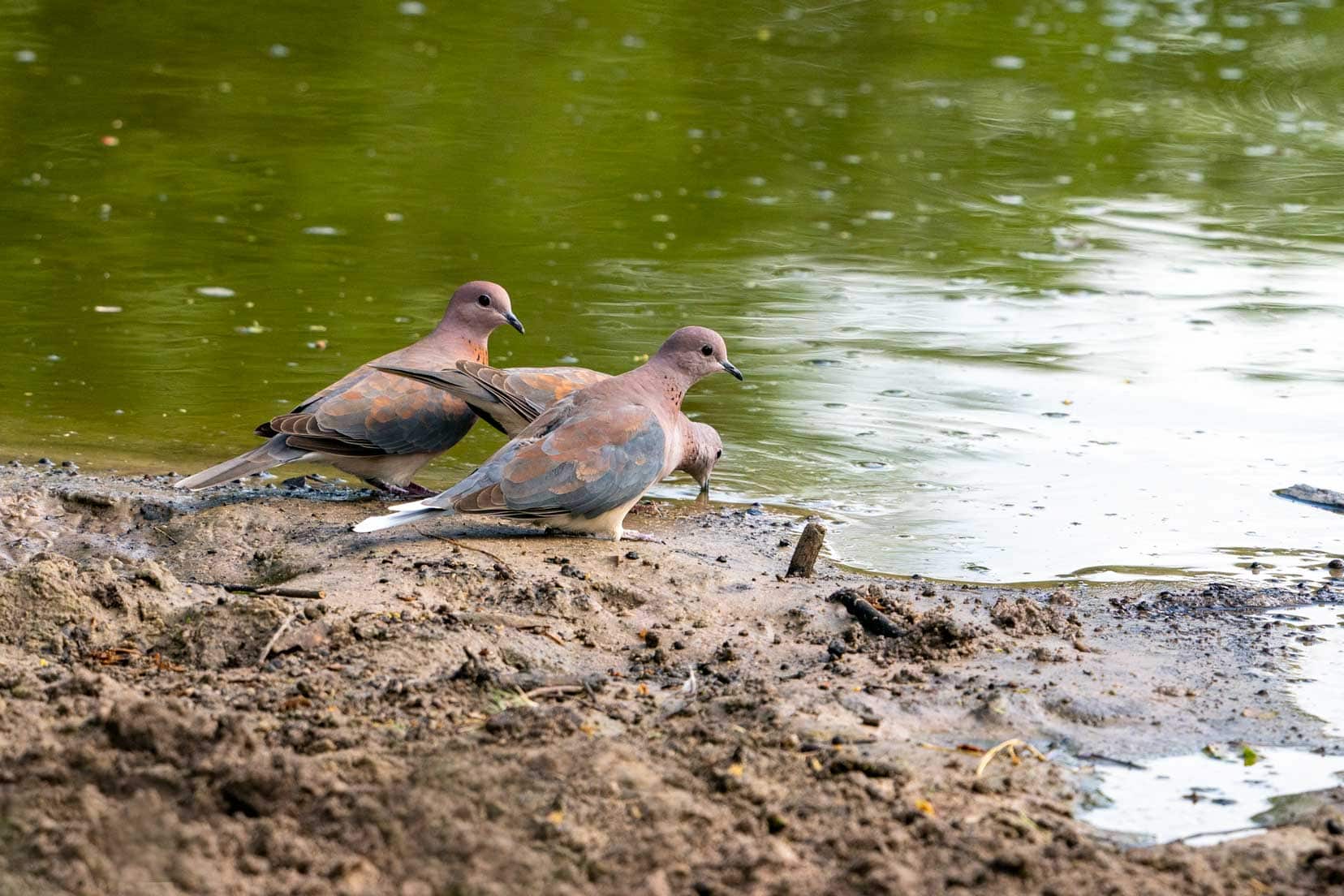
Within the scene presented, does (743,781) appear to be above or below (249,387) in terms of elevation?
above

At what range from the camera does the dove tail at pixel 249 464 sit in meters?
5.93

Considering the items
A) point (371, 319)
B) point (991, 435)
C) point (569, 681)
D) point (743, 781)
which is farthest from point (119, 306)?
point (743, 781)

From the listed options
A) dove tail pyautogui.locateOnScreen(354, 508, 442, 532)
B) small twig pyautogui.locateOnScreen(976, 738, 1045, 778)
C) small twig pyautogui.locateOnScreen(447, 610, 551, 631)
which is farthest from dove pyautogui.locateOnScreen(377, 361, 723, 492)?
small twig pyautogui.locateOnScreen(976, 738, 1045, 778)

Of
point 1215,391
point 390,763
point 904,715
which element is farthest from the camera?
point 1215,391

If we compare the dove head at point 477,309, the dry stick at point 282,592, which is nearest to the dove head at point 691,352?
the dove head at point 477,309

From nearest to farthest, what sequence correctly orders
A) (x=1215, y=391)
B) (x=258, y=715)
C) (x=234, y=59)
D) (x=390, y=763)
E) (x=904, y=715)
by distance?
(x=390, y=763) → (x=258, y=715) → (x=904, y=715) → (x=1215, y=391) → (x=234, y=59)

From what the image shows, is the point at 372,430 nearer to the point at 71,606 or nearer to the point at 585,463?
the point at 585,463

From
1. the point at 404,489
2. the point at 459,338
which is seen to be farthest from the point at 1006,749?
the point at 459,338

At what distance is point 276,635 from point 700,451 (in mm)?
2491

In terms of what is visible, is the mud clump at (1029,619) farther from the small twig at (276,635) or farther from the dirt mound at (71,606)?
the dirt mound at (71,606)

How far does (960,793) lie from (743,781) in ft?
1.53

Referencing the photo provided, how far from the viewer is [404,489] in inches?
250

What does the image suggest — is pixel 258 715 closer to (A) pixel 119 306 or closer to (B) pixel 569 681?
(B) pixel 569 681

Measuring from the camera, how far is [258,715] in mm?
3697
